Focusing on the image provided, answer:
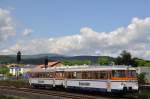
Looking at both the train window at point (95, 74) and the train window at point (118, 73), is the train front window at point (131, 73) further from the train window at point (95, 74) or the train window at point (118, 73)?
the train window at point (95, 74)

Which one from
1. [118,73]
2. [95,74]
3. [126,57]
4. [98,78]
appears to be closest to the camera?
[118,73]

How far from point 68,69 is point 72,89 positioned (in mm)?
2735

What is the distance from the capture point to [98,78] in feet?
143

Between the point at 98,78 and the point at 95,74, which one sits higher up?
the point at 95,74

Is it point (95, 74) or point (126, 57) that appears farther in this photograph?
point (126, 57)

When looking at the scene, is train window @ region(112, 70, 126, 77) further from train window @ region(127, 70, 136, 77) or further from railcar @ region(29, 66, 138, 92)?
train window @ region(127, 70, 136, 77)

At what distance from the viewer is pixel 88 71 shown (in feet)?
150

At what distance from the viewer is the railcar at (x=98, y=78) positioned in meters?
40.4

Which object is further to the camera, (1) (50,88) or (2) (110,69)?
(1) (50,88)

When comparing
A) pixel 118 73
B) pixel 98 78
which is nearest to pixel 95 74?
pixel 98 78

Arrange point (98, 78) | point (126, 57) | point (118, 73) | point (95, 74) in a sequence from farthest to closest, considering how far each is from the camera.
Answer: point (126, 57)
point (95, 74)
point (98, 78)
point (118, 73)

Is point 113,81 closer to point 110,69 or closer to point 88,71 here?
point 110,69

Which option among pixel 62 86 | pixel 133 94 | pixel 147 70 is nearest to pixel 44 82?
pixel 62 86

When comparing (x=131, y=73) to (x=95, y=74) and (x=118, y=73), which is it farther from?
(x=95, y=74)
